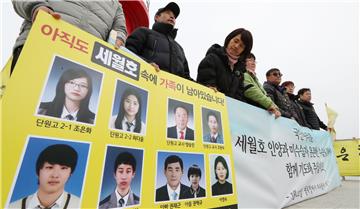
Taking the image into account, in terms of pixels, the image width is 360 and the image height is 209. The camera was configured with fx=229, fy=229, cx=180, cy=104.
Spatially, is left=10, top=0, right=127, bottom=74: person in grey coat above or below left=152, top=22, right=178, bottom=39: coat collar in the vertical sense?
below

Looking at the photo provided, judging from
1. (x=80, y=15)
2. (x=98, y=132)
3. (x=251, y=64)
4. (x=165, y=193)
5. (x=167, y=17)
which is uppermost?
(x=251, y=64)

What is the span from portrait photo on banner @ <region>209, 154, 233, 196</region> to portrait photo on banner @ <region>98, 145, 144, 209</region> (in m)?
0.51

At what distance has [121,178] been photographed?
0.94 metres

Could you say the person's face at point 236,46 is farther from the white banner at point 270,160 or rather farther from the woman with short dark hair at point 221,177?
the woman with short dark hair at point 221,177

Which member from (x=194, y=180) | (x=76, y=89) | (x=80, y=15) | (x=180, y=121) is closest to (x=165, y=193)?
(x=194, y=180)

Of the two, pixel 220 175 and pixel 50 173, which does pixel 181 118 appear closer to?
pixel 220 175

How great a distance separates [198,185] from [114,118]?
0.60 metres

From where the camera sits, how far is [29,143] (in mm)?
723

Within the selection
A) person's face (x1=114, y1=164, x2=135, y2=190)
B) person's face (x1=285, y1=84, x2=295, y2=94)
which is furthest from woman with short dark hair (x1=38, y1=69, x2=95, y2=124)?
A: person's face (x1=285, y1=84, x2=295, y2=94)

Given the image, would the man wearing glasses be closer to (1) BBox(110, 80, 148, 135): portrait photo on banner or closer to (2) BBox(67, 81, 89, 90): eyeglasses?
(1) BBox(110, 80, 148, 135): portrait photo on banner

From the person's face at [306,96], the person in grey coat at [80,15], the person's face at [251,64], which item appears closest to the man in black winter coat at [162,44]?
the person in grey coat at [80,15]

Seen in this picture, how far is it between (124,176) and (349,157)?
5.68 metres

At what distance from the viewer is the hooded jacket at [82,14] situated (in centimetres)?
115

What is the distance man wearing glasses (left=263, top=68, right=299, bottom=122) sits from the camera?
3123 mm
